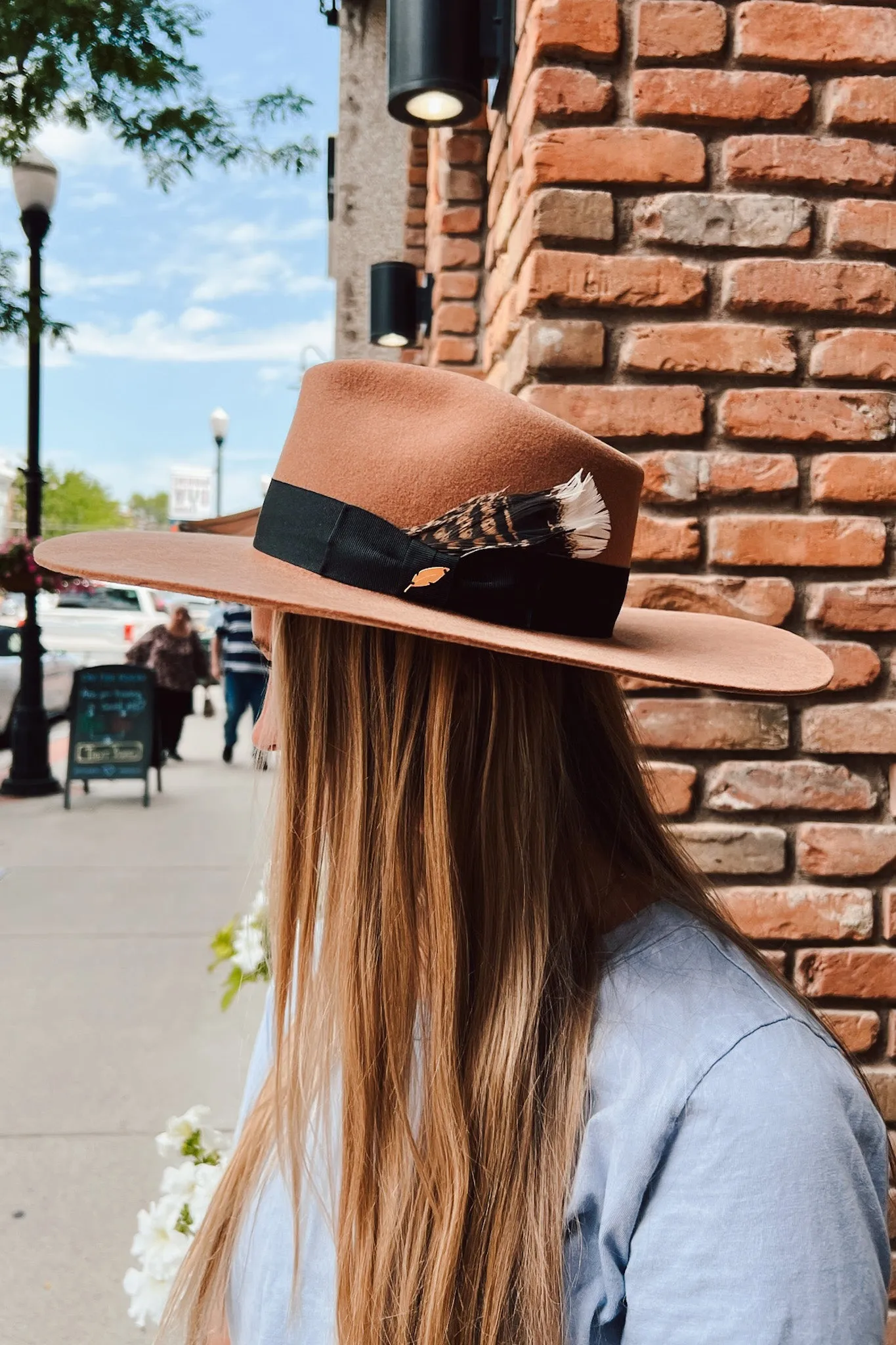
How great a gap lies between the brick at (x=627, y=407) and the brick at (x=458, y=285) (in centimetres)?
172

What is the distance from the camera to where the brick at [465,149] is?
3141 millimetres

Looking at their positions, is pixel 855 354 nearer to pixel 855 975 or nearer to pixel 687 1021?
pixel 855 975

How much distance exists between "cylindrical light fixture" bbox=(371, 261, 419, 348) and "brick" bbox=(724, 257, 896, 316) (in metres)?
2.62

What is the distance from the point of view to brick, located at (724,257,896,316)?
175 centimetres

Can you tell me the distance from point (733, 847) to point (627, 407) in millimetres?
778

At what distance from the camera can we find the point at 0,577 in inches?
315

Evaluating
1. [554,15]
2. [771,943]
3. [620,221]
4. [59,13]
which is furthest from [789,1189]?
[59,13]

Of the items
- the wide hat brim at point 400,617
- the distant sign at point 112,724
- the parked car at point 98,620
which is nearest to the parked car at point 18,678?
the distant sign at point 112,724

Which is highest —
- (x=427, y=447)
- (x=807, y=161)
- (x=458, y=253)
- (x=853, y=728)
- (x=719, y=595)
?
(x=458, y=253)

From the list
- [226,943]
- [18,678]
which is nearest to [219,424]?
[18,678]

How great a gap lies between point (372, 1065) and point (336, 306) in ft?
18.8

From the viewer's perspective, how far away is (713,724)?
1786 mm

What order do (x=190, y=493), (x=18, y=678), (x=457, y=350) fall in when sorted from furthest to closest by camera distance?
(x=190, y=493)
(x=18, y=678)
(x=457, y=350)

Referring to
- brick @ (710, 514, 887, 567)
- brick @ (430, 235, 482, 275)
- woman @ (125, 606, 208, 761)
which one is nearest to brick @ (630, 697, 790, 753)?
brick @ (710, 514, 887, 567)
